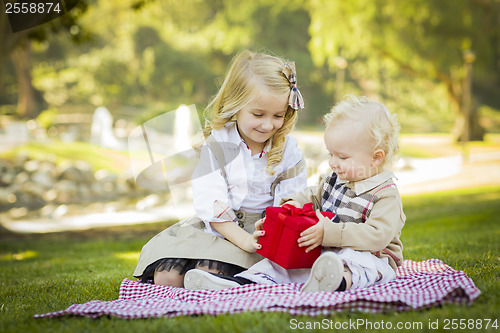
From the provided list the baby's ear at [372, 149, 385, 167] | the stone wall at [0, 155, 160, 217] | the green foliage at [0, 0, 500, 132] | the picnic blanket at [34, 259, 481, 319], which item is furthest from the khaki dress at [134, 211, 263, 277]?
the green foliage at [0, 0, 500, 132]

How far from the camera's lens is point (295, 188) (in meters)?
2.65

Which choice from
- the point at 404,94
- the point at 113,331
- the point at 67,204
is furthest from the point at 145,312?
the point at 404,94

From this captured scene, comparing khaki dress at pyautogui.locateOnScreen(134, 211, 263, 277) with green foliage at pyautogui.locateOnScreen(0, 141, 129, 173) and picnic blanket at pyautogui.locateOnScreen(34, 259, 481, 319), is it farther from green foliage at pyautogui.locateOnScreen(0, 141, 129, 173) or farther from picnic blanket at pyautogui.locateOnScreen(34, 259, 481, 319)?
green foliage at pyautogui.locateOnScreen(0, 141, 129, 173)

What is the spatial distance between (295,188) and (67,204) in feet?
31.4

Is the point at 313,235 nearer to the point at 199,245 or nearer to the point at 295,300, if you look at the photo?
the point at 295,300

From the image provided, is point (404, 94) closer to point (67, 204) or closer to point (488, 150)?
point (488, 150)

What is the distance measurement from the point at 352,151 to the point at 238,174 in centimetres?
62

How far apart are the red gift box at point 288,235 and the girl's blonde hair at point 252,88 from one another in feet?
1.45

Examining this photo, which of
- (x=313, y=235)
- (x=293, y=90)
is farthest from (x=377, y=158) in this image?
(x=293, y=90)

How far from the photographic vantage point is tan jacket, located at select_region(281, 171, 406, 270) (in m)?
2.10

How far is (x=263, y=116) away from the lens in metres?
2.54

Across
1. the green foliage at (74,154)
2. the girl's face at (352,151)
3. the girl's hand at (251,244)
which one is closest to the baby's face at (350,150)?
the girl's face at (352,151)

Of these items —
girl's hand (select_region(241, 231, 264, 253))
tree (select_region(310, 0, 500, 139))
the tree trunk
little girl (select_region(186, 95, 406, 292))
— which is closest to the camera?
little girl (select_region(186, 95, 406, 292))

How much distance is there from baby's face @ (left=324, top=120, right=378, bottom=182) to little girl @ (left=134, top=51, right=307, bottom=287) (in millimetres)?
389
